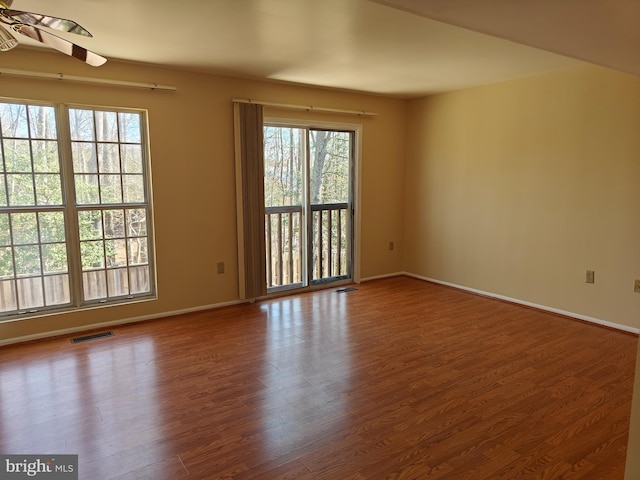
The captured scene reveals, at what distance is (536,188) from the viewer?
4.36m

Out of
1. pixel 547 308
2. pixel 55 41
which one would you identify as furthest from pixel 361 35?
pixel 547 308

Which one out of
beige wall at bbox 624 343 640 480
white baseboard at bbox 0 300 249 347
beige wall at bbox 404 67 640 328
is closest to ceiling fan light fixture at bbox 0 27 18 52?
white baseboard at bbox 0 300 249 347

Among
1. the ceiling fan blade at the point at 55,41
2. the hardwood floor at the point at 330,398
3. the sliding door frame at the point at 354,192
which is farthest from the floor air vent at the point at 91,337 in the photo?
the ceiling fan blade at the point at 55,41

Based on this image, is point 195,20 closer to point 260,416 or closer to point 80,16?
point 80,16

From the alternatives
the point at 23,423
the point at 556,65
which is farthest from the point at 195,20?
the point at 556,65

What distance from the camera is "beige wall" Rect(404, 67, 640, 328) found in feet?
12.3

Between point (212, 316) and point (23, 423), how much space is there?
1994mm

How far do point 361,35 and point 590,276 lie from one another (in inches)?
120

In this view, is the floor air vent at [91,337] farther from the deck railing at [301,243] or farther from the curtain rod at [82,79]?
the curtain rod at [82,79]

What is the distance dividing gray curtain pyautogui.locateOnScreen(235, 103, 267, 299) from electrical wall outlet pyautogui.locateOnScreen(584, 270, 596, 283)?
321 cm

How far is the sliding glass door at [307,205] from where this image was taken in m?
4.89

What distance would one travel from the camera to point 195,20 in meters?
2.72

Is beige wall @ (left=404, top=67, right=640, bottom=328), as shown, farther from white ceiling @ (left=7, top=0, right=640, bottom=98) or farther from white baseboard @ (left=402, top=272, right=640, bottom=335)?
white ceiling @ (left=7, top=0, right=640, bottom=98)

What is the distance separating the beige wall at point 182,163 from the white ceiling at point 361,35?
0.20 m
